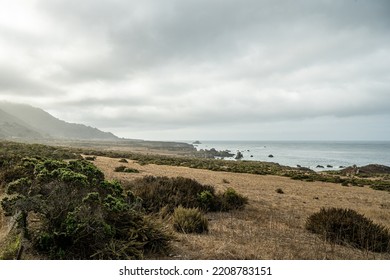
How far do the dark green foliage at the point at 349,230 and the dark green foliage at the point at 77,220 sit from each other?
4.23 m

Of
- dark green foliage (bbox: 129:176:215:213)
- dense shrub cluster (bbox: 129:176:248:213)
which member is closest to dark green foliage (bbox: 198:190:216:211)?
dense shrub cluster (bbox: 129:176:248:213)

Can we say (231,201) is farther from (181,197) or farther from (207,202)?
(181,197)

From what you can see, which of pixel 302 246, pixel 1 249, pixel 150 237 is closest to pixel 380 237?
pixel 302 246

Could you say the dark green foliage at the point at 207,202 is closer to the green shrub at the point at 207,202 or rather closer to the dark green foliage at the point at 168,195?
the green shrub at the point at 207,202

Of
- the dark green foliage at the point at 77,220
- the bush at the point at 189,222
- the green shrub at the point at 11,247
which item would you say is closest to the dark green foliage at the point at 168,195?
the bush at the point at 189,222

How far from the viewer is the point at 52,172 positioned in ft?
17.2

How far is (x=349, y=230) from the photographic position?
7582 mm

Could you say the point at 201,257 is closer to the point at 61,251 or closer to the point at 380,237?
the point at 61,251

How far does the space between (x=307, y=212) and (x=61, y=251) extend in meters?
10.2

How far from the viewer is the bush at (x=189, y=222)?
7.01m

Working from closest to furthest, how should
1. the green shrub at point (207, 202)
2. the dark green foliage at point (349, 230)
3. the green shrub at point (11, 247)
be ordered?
the green shrub at point (11, 247), the dark green foliage at point (349, 230), the green shrub at point (207, 202)

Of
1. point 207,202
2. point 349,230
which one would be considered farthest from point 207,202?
point 349,230

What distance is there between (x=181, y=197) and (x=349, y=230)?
5.25 meters

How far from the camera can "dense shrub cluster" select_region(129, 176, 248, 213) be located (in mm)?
9598
